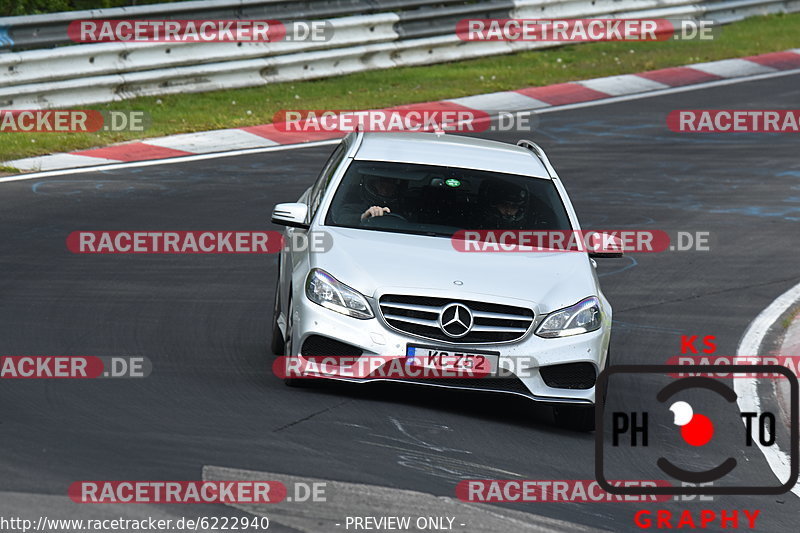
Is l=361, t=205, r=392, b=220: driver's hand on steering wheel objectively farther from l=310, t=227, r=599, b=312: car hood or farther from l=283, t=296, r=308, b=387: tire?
l=283, t=296, r=308, b=387: tire

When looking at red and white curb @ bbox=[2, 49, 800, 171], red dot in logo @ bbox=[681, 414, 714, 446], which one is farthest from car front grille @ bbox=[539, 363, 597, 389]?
red and white curb @ bbox=[2, 49, 800, 171]

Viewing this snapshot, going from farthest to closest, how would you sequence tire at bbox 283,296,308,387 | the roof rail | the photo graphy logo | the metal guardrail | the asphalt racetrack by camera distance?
the metal guardrail → the roof rail → tire at bbox 283,296,308,387 → the photo graphy logo → the asphalt racetrack

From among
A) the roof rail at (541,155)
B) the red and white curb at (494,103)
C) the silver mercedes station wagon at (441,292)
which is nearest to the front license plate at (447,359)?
the silver mercedes station wagon at (441,292)

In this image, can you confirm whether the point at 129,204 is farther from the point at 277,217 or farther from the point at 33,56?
the point at 277,217

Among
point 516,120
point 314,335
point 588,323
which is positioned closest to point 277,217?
point 314,335

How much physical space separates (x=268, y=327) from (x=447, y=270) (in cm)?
234

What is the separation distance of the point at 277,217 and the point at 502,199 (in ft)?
5.22

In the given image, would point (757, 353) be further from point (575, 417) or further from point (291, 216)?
point (291, 216)

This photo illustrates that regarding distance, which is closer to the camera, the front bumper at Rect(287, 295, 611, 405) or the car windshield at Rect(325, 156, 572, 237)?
the front bumper at Rect(287, 295, 611, 405)

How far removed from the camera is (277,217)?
943 centimetres

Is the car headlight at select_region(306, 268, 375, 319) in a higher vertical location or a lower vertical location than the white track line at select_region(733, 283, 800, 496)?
higher

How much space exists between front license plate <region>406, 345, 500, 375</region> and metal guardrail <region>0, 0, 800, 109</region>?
1060cm

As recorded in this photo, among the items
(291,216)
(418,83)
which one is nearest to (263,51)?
(418,83)

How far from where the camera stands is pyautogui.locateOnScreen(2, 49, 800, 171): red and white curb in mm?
16641
